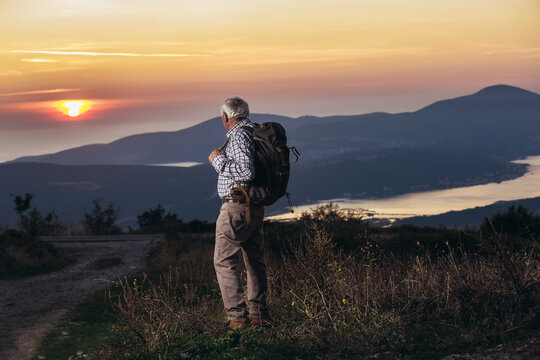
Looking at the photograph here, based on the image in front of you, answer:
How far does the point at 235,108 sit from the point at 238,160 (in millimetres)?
598

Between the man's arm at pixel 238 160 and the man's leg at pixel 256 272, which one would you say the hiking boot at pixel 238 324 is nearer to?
the man's leg at pixel 256 272

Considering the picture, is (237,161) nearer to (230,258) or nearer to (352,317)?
(230,258)

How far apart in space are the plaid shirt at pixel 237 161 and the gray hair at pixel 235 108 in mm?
205

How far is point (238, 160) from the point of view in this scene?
6.11 metres

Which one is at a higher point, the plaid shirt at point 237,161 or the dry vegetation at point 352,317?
the plaid shirt at point 237,161

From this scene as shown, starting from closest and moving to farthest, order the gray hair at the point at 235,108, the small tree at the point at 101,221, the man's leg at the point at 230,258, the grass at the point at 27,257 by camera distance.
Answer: the man's leg at the point at 230,258
the gray hair at the point at 235,108
the grass at the point at 27,257
the small tree at the point at 101,221

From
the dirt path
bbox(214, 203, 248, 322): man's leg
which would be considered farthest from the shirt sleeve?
the dirt path

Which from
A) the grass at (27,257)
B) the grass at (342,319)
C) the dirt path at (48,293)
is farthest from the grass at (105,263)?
Result: the grass at (342,319)

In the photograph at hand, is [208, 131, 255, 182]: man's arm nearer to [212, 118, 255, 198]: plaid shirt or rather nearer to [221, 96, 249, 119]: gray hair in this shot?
[212, 118, 255, 198]: plaid shirt

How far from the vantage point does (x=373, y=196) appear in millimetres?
173625

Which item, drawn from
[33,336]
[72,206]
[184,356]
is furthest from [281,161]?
[72,206]

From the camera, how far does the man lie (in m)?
6.12

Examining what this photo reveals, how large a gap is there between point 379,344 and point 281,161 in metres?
2.06

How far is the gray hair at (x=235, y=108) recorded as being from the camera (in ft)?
20.8
